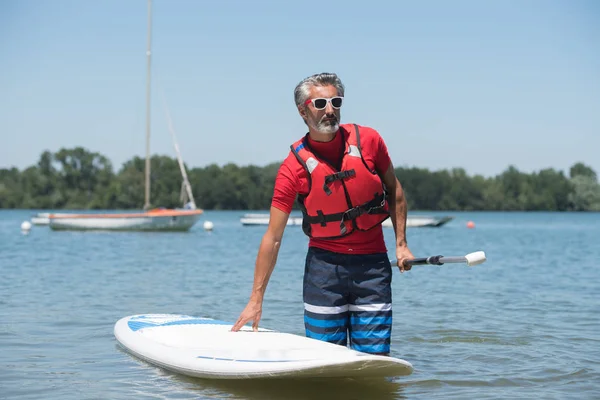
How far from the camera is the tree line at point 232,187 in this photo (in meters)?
122

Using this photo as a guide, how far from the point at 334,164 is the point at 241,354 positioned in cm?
178

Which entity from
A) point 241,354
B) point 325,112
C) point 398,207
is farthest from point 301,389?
point 325,112

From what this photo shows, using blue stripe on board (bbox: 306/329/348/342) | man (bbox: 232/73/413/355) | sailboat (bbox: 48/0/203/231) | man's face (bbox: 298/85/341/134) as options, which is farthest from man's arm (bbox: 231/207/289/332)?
sailboat (bbox: 48/0/203/231)

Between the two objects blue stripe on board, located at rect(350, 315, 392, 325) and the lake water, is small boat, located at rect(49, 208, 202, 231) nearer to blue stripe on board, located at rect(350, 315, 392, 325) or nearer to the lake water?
the lake water

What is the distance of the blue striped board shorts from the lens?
484 cm

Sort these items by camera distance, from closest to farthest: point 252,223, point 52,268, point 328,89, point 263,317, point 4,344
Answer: point 328,89, point 4,344, point 263,317, point 52,268, point 252,223

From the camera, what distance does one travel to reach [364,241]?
4.86 m

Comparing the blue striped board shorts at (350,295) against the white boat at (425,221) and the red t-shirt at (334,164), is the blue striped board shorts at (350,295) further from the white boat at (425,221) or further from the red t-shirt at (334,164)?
the white boat at (425,221)

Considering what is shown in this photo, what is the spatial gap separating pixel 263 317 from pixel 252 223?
56.7 metres

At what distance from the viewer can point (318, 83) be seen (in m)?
4.71

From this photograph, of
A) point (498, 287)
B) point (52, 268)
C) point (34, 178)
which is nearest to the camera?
point (498, 287)

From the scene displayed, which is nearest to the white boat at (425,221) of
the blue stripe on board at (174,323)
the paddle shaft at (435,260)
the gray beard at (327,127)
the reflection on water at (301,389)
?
the blue stripe on board at (174,323)

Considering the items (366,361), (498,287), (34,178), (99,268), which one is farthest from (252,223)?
(34,178)

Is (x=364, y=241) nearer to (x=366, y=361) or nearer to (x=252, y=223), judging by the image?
(x=366, y=361)
